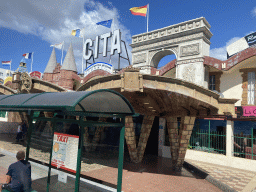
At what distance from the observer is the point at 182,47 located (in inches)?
685

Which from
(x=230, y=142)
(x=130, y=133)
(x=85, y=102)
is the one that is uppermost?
(x=85, y=102)

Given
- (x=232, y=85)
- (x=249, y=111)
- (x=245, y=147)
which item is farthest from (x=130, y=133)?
(x=232, y=85)

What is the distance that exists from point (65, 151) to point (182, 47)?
1492 centimetres

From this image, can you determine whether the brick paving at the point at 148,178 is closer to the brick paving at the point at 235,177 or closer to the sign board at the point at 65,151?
the brick paving at the point at 235,177

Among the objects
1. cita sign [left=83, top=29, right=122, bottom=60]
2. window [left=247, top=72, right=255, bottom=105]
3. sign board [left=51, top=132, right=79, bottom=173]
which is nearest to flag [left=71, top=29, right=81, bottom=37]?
cita sign [left=83, top=29, right=122, bottom=60]

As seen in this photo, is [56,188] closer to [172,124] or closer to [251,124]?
[172,124]

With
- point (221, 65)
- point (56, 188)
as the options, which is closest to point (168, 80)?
point (56, 188)

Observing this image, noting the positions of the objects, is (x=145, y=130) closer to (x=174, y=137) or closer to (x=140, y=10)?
(x=174, y=137)

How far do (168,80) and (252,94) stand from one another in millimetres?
10742

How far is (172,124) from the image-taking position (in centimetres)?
1110

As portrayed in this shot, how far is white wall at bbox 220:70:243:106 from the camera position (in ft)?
51.9

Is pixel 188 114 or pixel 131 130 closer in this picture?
pixel 188 114

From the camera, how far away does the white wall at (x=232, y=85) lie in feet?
51.9

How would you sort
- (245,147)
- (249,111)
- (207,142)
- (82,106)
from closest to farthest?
(82,106) < (249,111) < (245,147) < (207,142)
